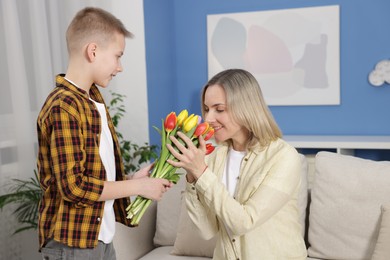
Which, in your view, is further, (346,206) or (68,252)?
(346,206)

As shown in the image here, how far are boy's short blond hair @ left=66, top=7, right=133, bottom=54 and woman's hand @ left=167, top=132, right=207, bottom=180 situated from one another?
0.41 metres

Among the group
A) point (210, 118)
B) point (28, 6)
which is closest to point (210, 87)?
point (210, 118)

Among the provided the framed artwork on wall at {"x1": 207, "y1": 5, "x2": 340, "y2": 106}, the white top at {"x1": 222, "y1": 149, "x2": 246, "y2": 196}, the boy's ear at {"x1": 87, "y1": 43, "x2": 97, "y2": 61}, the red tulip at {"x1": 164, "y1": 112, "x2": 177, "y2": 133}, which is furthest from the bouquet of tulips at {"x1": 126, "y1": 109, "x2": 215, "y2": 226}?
the framed artwork on wall at {"x1": 207, "y1": 5, "x2": 340, "y2": 106}

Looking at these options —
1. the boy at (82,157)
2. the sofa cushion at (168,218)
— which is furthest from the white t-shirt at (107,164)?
the sofa cushion at (168,218)

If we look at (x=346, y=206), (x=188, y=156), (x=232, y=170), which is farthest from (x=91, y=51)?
(x=346, y=206)

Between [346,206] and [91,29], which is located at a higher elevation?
[91,29]

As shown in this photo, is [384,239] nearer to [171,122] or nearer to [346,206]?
[346,206]

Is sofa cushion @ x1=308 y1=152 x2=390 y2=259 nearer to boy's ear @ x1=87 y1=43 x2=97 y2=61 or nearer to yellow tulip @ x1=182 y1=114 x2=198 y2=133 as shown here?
yellow tulip @ x1=182 y1=114 x2=198 y2=133

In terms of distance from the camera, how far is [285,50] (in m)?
4.25

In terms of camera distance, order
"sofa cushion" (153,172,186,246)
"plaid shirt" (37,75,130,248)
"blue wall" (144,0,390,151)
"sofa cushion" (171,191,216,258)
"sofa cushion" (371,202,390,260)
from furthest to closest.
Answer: "blue wall" (144,0,390,151) → "sofa cushion" (153,172,186,246) → "sofa cushion" (171,191,216,258) → "sofa cushion" (371,202,390,260) → "plaid shirt" (37,75,130,248)

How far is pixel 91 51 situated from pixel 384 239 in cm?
147

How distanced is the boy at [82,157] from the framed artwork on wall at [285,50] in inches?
111

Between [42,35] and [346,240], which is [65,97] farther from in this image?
[42,35]

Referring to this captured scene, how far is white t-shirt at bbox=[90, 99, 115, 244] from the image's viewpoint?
159 centimetres
